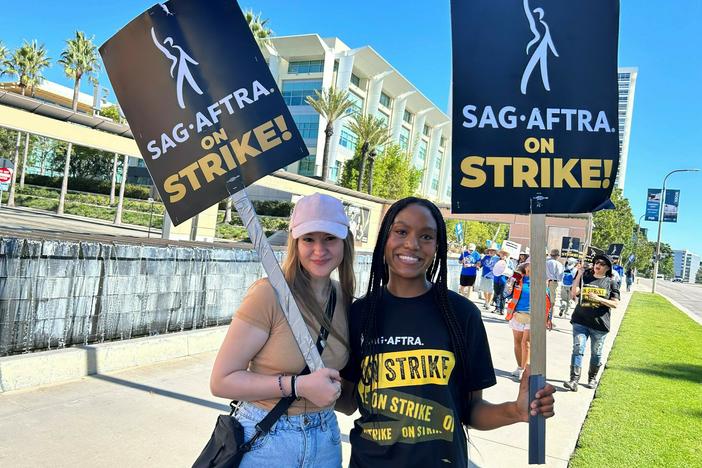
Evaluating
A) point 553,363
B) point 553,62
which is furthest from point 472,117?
point 553,363

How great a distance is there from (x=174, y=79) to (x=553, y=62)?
4.98 ft

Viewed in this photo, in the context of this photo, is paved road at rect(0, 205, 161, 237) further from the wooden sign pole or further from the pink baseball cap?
the wooden sign pole

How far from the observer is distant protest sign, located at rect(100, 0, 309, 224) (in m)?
2.05

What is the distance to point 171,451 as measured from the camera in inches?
154

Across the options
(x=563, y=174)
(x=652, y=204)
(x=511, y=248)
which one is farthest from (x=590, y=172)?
(x=652, y=204)

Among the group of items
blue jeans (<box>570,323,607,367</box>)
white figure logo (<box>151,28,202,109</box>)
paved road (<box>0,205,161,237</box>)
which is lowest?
blue jeans (<box>570,323,607,367</box>)

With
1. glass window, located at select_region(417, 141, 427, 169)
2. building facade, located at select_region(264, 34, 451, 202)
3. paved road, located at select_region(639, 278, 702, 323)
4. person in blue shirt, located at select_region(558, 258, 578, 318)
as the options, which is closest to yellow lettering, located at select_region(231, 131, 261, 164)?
person in blue shirt, located at select_region(558, 258, 578, 318)

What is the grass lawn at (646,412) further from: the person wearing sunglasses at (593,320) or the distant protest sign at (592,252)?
the distant protest sign at (592,252)

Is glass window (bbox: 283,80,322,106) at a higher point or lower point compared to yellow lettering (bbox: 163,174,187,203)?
higher

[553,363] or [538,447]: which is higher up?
[538,447]

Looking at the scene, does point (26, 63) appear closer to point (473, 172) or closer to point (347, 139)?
point (347, 139)

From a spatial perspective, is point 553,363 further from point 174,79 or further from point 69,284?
point 174,79

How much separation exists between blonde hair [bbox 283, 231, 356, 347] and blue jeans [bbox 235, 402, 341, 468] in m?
0.33

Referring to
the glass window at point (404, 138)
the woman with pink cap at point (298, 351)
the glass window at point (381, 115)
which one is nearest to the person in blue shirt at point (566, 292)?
the woman with pink cap at point (298, 351)
